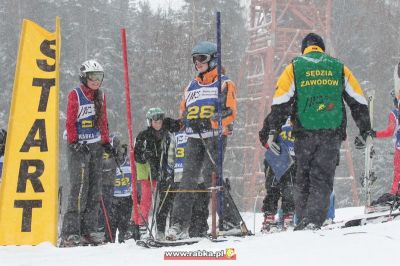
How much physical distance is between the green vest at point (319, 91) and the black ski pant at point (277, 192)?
9.33 feet

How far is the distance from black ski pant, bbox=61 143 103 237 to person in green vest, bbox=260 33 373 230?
2.08 metres

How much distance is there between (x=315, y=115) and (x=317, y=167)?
0.46 metres

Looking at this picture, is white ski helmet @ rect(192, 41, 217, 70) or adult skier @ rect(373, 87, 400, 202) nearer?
white ski helmet @ rect(192, 41, 217, 70)

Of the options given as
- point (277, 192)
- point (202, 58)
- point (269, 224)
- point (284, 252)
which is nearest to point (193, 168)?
point (202, 58)

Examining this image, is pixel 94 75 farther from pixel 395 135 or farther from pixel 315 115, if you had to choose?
pixel 395 135

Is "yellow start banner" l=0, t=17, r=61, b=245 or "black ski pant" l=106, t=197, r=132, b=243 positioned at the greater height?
"yellow start banner" l=0, t=17, r=61, b=245

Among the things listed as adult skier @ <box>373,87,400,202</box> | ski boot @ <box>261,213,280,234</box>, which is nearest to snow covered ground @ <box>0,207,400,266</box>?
ski boot @ <box>261,213,280,234</box>

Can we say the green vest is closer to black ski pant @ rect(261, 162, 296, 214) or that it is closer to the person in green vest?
the person in green vest

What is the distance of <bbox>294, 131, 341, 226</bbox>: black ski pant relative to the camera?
18.7 feet

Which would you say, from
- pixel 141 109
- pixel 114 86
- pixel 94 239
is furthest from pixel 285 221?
pixel 114 86

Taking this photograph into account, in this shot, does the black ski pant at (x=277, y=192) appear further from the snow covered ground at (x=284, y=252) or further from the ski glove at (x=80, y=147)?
the snow covered ground at (x=284, y=252)

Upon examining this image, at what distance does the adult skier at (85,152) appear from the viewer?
22.5ft

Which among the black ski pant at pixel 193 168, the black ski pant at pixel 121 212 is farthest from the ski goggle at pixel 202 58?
the black ski pant at pixel 121 212

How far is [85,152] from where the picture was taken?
6.87 meters
